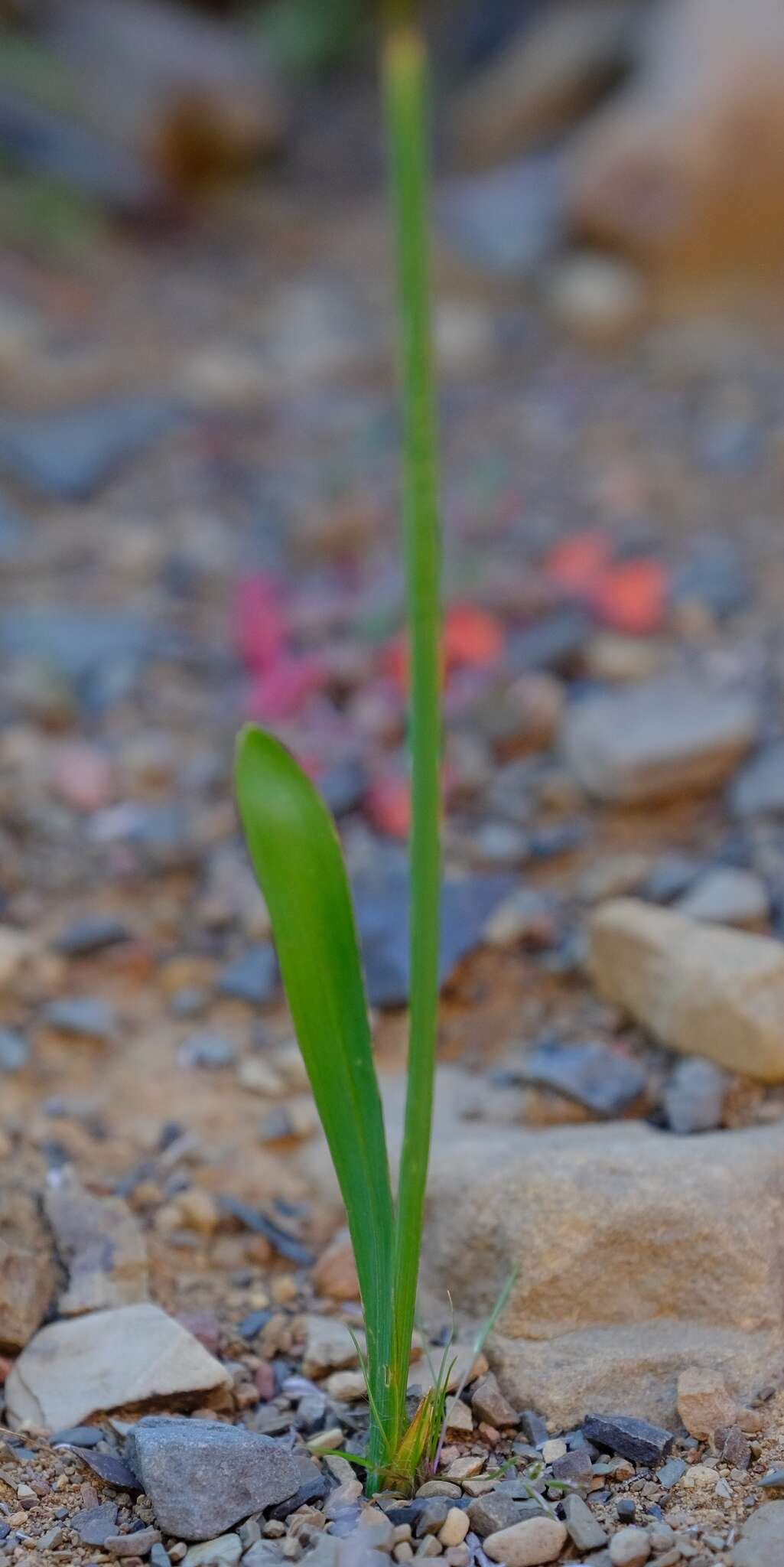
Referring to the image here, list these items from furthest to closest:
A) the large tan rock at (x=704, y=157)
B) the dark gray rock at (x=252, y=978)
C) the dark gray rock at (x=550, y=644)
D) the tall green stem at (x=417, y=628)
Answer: the large tan rock at (x=704, y=157) → the dark gray rock at (x=550, y=644) → the dark gray rock at (x=252, y=978) → the tall green stem at (x=417, y=628)

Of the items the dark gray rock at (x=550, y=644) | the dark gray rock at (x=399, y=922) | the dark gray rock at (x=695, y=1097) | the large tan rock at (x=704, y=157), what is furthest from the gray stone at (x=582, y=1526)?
the large tan rock at (x=704, y=157)

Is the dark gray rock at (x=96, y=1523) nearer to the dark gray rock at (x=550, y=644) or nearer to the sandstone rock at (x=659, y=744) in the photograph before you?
the sandstone rock at (x=659, y=744)

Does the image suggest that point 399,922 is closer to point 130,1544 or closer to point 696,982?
point 696,982

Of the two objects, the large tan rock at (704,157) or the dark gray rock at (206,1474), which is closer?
the dark gray rock at (206,1474)

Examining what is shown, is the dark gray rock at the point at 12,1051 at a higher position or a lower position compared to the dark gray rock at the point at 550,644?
lower

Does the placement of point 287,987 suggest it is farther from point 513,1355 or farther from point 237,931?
point 237,931

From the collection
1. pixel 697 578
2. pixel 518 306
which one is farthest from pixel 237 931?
pixel 518 306

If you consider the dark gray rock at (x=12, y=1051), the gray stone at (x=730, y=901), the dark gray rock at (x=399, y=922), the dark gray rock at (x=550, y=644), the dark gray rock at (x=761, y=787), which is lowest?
the dark gray rock at (x=12, y=1051)

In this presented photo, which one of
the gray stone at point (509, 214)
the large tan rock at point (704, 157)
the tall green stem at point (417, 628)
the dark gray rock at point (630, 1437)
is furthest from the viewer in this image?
the gray stone at point (509, 214)

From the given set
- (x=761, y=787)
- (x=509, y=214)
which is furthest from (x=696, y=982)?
(x=509, y=214)
